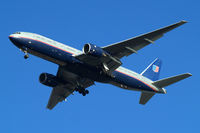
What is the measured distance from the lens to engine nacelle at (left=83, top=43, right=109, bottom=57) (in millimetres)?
43312

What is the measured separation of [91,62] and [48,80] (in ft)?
24.4

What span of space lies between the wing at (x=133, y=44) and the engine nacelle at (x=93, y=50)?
0.88 metres

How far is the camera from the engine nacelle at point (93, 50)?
4331cm

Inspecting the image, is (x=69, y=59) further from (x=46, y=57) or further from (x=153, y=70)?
(x=153, y=70)

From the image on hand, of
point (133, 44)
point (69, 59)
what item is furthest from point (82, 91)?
point (133, 44)

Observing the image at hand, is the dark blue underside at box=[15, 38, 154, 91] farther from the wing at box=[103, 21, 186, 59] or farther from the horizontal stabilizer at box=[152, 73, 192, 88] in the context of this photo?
the horizontal stabilizer at box=[152, 73, 192, 88]

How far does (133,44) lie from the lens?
44156 millimetres

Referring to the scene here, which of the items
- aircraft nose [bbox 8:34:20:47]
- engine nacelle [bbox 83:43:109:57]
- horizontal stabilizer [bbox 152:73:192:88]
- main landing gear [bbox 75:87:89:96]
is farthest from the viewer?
main landing gear [bbox 75:87:89:96]

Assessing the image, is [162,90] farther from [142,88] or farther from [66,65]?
[66,65]

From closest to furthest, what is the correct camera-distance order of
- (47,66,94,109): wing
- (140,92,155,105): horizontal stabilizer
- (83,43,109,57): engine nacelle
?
(83,43,109,57): engine nacelle < (47,66,94,109): wing < (140,92,155,105): horizontal stabilizer

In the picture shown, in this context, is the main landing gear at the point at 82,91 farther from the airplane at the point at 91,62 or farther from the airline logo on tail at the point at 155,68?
the airline logo on tail at the point at 155,68

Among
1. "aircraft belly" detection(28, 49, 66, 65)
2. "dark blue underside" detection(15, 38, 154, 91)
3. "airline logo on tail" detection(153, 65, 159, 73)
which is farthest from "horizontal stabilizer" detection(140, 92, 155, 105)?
"aircraft belly" detection(28, 49, 66, 65)

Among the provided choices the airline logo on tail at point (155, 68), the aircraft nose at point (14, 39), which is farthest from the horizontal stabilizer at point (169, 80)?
the aircraft nose at point (14, 39)

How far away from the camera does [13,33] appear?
146 ft
